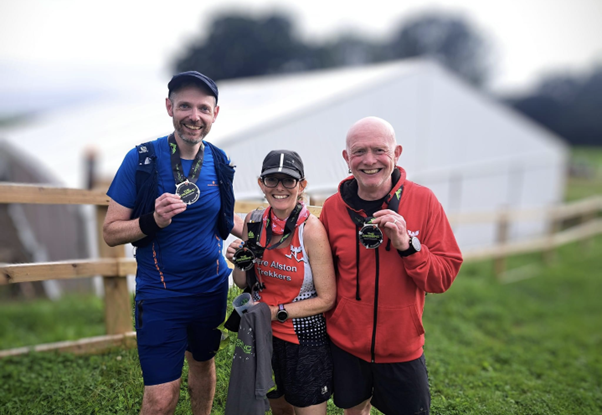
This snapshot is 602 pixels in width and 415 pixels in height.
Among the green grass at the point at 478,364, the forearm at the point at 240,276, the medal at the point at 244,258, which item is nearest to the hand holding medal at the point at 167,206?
the medal at the point at 244,258

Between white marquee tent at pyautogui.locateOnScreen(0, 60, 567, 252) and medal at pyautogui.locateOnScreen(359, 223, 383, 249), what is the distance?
154 cm

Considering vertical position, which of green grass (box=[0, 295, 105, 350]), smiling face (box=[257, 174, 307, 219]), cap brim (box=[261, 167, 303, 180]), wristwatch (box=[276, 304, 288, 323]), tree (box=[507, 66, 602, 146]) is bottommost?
green grass (box=[0, 295, 105, 350])

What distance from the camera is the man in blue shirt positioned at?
2.38 m

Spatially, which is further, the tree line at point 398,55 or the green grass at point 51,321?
the tree line at point 398,55

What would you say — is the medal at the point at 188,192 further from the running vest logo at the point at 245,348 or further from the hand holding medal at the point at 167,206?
the running vest logo at the point at 245,348

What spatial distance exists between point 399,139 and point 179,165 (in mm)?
2899

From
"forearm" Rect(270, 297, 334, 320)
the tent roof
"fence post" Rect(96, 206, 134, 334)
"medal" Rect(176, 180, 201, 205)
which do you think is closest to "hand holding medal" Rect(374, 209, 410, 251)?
"forearm" Rect(270, 297, 334, 320)

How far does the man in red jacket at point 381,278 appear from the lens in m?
2.25

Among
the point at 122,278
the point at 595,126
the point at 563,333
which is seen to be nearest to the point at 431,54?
the point at 595,126

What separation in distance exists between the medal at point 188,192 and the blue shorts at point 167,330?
59 cm

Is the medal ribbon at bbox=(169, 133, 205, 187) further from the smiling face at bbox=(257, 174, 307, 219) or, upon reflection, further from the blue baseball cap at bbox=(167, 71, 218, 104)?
the smiling face at bbox=(257, 174, 307, 219)

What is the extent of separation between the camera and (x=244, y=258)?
229 centimetres

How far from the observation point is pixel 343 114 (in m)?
8.15

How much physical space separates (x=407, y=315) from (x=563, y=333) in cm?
558
